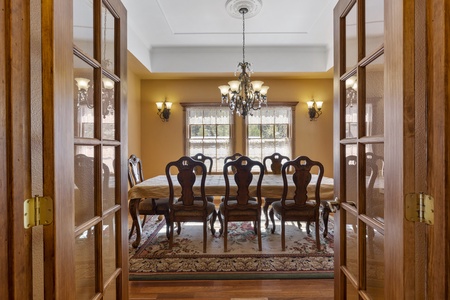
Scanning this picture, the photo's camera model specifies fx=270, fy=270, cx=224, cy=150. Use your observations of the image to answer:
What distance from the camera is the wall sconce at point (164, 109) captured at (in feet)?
18.3

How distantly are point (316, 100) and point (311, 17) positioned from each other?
218cm

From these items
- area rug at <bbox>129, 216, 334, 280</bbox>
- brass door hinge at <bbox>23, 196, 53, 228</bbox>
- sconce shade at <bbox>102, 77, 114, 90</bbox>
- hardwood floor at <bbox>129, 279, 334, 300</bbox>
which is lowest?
hardwood floor at <bbox>129, 279, 334, 300</bbox>

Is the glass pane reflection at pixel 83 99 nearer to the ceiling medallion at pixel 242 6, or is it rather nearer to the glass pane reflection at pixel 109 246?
the glass pane reflection at pixel 109 246

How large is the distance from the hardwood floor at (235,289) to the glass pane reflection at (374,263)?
3.96 ft

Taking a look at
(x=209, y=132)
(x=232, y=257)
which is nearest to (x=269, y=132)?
(x=209, y=132)

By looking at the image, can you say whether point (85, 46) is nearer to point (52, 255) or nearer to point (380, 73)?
point (52, 255)

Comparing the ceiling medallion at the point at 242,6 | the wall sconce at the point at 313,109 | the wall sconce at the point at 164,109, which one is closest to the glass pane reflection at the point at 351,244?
the ceiling medallion at the point at 242,6

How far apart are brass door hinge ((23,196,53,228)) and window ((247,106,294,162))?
16.4 ft

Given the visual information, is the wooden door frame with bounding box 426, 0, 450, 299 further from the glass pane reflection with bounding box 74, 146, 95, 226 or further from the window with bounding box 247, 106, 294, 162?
the window with bounding box 247, 106, 294, 162

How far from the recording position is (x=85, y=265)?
1.06 m

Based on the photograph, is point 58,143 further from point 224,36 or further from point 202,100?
point 202,100

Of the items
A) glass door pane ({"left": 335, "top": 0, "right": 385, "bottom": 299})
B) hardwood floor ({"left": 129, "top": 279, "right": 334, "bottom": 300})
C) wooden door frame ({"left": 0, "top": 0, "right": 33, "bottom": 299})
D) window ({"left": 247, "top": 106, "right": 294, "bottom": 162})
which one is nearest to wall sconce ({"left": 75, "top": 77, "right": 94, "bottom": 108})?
wooden door frame ({"left": 0, "top": 0, "right": 33, "bottom": 299})

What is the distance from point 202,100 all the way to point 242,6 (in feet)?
8.05

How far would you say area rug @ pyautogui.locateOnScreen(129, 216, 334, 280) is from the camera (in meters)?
2.50
